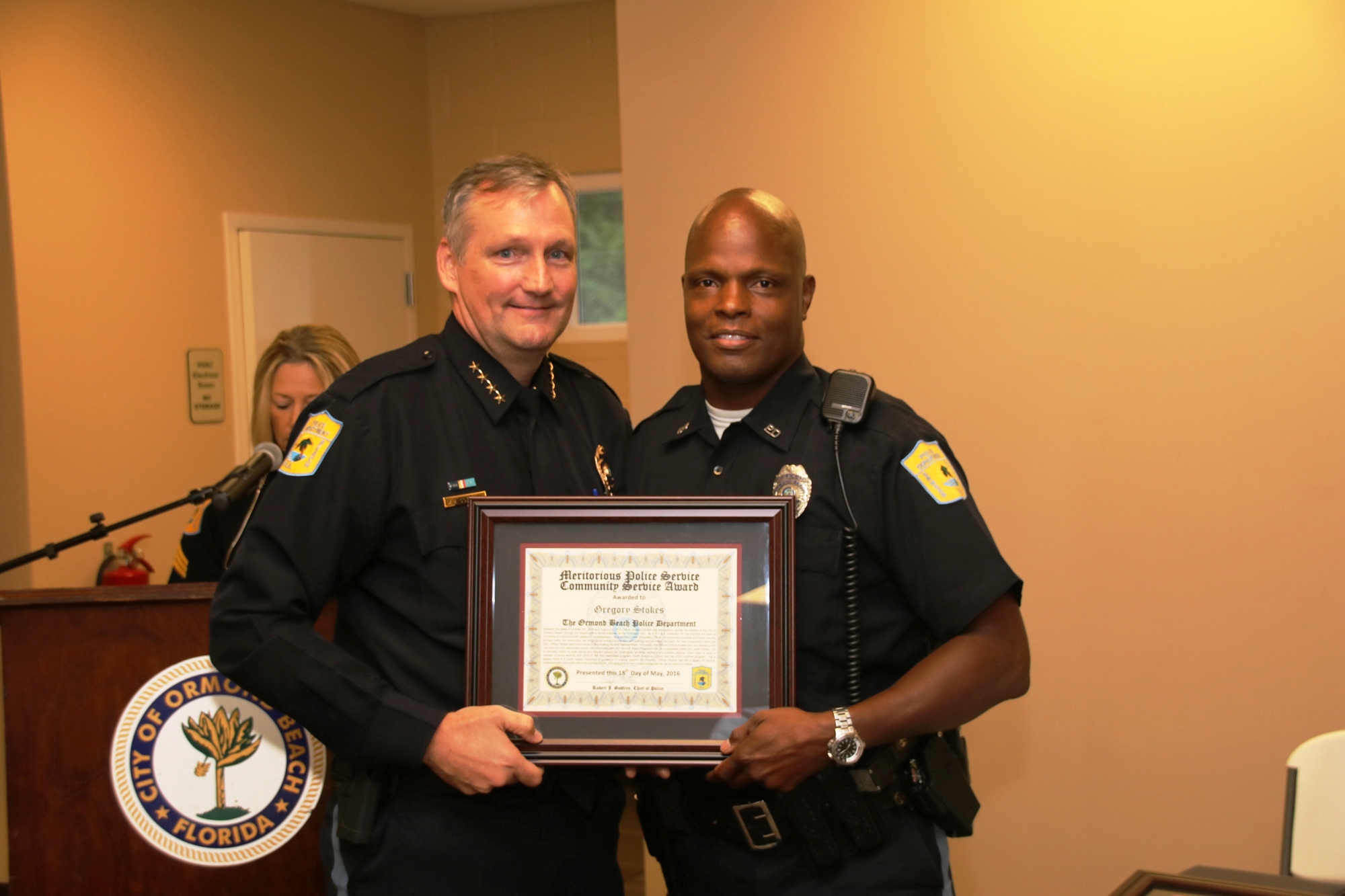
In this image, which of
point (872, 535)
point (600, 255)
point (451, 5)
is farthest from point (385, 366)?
point (451, 5)

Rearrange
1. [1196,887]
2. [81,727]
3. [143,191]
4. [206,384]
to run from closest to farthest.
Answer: [1196,887] → [81,727] → [143,191] → [206,384]

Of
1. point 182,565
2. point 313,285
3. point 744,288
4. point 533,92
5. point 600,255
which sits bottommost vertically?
point 182,565

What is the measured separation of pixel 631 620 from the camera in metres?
1.50

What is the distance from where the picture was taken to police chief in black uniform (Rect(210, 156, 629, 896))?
1.53 metres

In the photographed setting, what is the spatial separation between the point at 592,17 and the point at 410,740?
444 cm

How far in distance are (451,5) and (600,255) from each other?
136cm

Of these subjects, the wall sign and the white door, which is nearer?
the wall sign

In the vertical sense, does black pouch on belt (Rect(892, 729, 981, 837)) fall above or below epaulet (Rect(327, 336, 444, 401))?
below

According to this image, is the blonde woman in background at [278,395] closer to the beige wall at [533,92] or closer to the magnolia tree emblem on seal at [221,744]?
the magnolia tree emblem on seal at [221,744]

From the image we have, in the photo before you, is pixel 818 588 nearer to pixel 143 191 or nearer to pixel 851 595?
pixel 851 595

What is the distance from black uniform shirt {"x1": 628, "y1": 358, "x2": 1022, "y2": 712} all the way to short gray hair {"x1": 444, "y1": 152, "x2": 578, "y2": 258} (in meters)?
0.49

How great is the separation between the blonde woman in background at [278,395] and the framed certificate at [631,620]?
1.44 meters

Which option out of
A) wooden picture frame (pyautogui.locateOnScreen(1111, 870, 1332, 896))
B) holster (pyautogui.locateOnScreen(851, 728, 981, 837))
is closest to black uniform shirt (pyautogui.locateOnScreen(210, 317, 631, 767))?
holster (pyautogui.locateOnScreen(851, 728, 981, 837))

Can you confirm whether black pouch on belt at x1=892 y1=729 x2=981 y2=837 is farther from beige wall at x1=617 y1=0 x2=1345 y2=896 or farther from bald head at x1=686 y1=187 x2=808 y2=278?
Result: beige wall at x1=617 y1=0 x2=1345 y2=896
